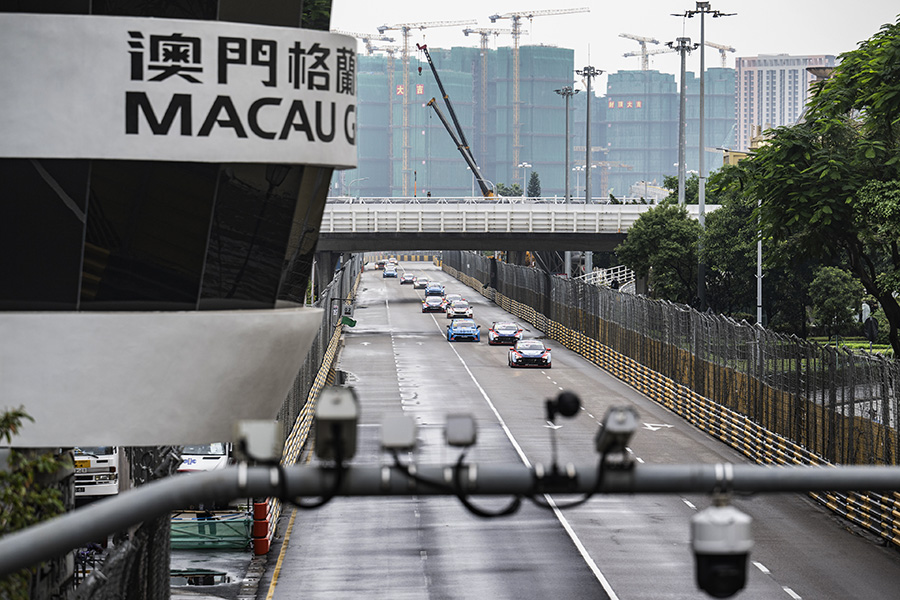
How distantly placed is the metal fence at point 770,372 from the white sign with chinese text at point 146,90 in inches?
665

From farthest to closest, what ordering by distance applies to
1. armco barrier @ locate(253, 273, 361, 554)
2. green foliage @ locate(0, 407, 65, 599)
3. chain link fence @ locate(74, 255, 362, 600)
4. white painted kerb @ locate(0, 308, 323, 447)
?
armco barrier @ locate(253, 273, 361, 554) → white painted kerb @ locate(0, 308, 323, 447) → chain link fence @ locate(74, 255, 362, 600) → green foliage @ locate(0, 407, 65, 599)

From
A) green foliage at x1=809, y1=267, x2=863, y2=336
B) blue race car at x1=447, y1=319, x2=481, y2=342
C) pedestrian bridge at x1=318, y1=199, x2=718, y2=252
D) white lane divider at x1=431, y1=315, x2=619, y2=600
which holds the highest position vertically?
pedestrian bridge at x1=318, y1=199, x2=718, y2=252

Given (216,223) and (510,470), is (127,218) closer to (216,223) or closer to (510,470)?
(216,223)

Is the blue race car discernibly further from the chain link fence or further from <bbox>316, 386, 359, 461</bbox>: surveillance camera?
<bbox>316, 386, 359, 461</bbox>: surveillance camera

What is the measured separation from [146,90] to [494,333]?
66.6 metres

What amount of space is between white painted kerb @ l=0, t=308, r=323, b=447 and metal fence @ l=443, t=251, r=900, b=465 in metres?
16.3

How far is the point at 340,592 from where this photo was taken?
2602cm

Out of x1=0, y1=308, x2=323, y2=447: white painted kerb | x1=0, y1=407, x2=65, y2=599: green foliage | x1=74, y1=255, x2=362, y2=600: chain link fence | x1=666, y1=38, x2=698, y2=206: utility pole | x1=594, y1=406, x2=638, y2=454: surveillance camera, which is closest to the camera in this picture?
x1=594, y1=406, x2=638, y2=454: surveillance camera

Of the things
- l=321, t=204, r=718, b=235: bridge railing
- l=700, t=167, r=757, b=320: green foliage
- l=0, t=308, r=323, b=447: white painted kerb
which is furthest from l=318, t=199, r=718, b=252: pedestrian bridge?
l=0, t=308, r=323, b=447: white painted kerb

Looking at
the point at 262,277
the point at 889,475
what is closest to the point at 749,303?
the point at 262,277

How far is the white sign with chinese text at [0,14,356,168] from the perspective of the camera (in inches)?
650

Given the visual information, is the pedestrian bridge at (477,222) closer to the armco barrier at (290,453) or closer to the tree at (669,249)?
the tree at (669,249)

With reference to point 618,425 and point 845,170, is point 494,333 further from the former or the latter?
point 618,425

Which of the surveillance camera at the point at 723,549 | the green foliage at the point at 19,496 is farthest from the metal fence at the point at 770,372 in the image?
the surveillance camera at the point at 723,549
